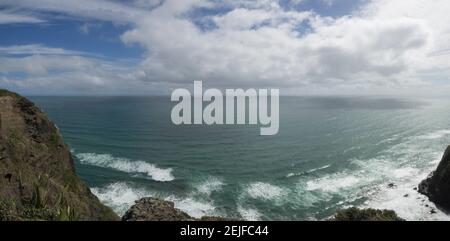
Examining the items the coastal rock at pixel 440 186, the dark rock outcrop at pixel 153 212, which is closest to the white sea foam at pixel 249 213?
the dark rock outcrop at pixel 153 212

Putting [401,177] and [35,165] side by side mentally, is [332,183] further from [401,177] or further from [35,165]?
[35,165]

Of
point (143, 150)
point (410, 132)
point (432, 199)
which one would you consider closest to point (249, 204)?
point (432, 199)

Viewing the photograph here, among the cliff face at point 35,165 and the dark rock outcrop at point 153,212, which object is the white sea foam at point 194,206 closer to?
the cliff face at point 35,165

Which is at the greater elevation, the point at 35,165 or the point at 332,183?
the point at 35,165

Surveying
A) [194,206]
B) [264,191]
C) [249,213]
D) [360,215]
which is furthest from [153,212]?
[264,191]

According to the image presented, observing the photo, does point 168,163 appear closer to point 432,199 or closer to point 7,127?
point 7,127

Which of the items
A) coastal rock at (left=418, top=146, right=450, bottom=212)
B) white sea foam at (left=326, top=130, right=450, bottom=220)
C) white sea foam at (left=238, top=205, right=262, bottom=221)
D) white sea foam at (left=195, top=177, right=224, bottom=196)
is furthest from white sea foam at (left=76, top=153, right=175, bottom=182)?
coastal rock at (left=418, top=146, right=450, bottom=212)
